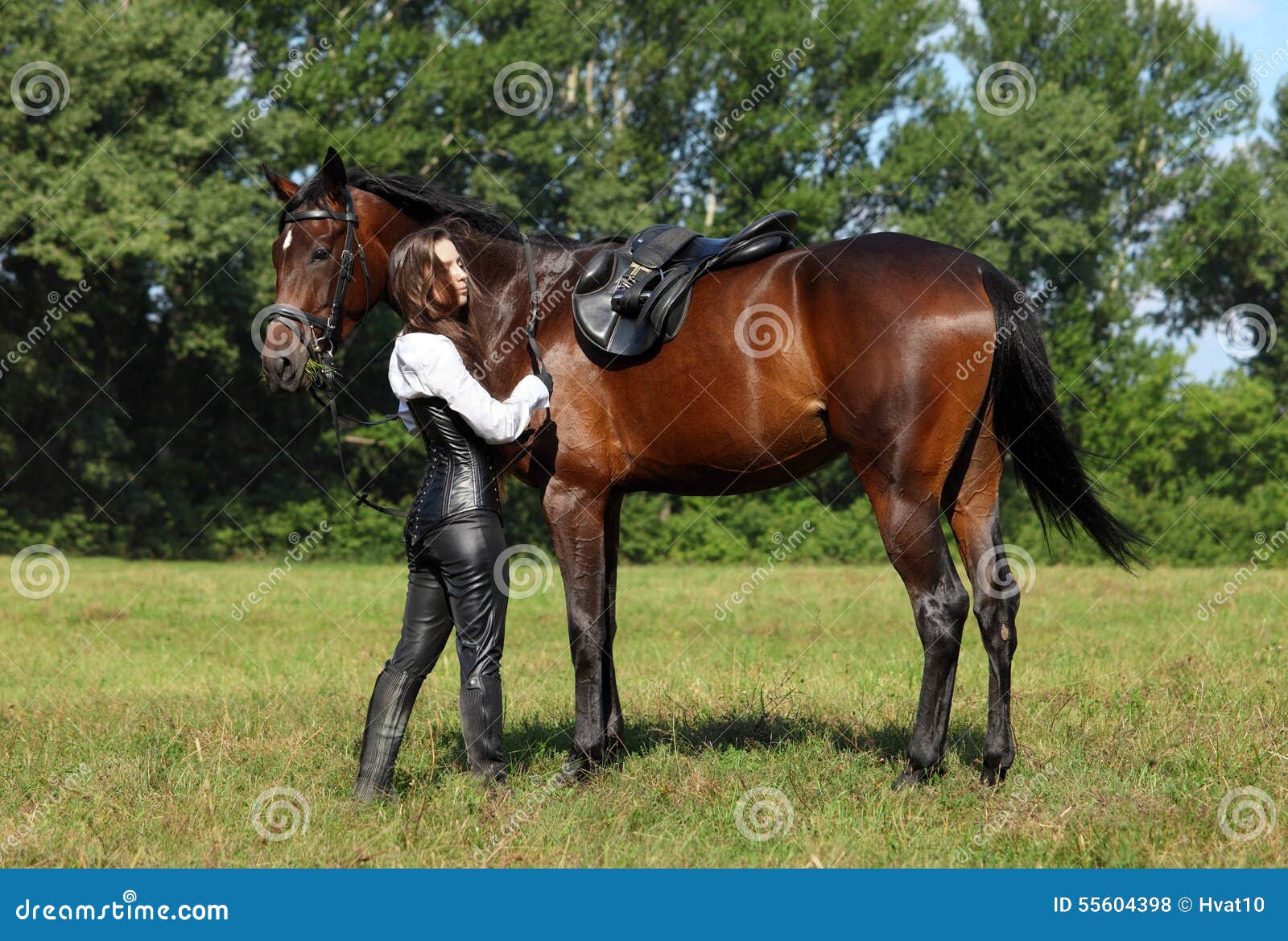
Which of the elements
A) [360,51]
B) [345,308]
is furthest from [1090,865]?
[360,51]

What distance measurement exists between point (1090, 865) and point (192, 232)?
21.2 metres

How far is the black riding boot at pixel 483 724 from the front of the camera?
4.95 metres

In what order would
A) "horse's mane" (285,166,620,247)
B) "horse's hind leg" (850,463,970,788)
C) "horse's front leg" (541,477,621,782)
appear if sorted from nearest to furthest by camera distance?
"horse's hind leg" (850,463,970,788) → "horse's front leg" (541,477,621,782) → "horse's mane" (285,166,620,247)

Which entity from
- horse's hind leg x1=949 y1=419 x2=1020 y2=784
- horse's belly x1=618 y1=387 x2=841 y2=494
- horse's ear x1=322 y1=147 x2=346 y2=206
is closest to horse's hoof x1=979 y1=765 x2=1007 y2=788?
horse's hind leg x1=949 y1=419 x2=1020 y2=784

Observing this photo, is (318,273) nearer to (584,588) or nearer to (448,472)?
(448,472)

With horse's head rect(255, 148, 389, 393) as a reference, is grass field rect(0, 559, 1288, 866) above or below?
below

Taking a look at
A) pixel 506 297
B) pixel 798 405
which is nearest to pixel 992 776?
pixel 798 405

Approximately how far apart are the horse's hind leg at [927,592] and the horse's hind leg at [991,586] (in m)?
0.18

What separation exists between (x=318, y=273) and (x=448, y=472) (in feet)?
4.94

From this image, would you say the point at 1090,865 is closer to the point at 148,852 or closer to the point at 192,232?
the point at 148,852

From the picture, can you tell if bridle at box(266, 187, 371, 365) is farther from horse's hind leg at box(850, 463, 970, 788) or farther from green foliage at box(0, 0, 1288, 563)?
green foliage at box(0, 0, 1288, 563)

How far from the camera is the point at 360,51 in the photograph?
26.6 meters

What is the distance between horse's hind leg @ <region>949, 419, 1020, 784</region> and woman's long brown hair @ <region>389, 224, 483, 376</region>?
2.36 meters

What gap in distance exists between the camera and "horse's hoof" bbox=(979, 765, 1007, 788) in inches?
210
